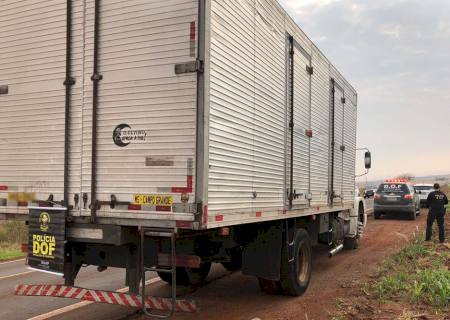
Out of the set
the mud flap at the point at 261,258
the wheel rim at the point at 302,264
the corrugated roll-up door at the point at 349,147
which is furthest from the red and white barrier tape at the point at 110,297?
the corrugated roll-up door at the point at 349,147

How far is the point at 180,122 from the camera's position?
4867 millimetres

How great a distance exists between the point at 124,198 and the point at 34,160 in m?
1.35

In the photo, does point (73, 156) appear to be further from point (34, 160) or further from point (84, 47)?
point (84, 47)

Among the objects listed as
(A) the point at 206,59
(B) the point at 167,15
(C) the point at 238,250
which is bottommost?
(C) the point at 238,250

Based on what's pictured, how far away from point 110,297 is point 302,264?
11.8ft

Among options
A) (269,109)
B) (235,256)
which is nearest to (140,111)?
(269,109)

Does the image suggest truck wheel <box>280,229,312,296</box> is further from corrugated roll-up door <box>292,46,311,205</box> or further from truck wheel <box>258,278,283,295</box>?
corrugated roll-up door <box>292,46,311,205</box>

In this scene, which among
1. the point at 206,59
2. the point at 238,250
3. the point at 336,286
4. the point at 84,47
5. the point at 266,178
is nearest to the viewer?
the point at 206,59

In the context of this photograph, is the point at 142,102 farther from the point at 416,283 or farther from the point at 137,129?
the point at 416,283

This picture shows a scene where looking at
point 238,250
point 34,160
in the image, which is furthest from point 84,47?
point 238,250

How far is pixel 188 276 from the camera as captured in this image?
798 centimetres

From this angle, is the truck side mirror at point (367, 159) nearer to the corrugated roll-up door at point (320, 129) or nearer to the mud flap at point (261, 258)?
the corrugated roll-up door at point (320, 129)

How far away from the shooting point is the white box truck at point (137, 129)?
4871mm

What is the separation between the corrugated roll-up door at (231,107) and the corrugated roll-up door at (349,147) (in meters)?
5.80
